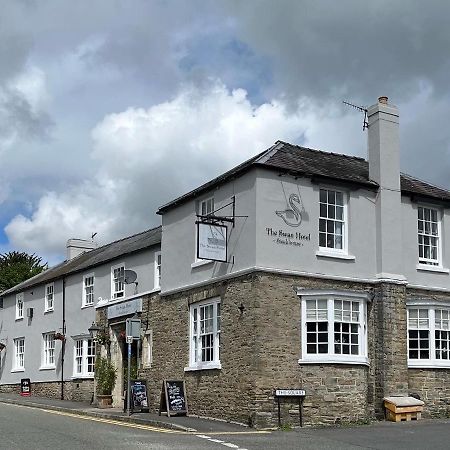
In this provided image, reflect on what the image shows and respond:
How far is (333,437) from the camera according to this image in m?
17.7

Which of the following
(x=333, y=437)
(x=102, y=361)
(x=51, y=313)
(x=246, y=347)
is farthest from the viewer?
(x=51, y=313)

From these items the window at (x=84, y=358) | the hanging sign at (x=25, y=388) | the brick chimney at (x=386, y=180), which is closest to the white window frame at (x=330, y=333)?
the brick chimney at (x=386, y=180)

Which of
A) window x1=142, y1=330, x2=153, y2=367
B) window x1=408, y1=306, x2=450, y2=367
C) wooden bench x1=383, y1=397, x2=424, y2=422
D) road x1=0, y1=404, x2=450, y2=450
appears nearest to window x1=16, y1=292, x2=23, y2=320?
window x1=142, y1=330, x2=153, y2=367

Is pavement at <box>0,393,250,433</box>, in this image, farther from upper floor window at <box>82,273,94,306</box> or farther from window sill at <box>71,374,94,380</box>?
upper floor window at <box>82,273,94,306</box>

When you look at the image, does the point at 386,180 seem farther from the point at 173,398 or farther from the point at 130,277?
the point at 130,277

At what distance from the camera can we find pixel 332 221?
73.6 feet

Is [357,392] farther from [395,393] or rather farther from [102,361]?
[102,361]

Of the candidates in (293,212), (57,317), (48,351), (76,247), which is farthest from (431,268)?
(76,247)

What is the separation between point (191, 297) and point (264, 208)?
420 centimetres

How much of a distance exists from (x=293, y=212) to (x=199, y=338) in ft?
16.0

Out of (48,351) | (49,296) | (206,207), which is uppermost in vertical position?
(206,207)

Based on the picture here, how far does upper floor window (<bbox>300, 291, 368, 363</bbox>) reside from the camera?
20953 mm

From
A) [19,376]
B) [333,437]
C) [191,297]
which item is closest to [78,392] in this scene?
[19,376]

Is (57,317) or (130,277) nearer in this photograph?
(130,277)
